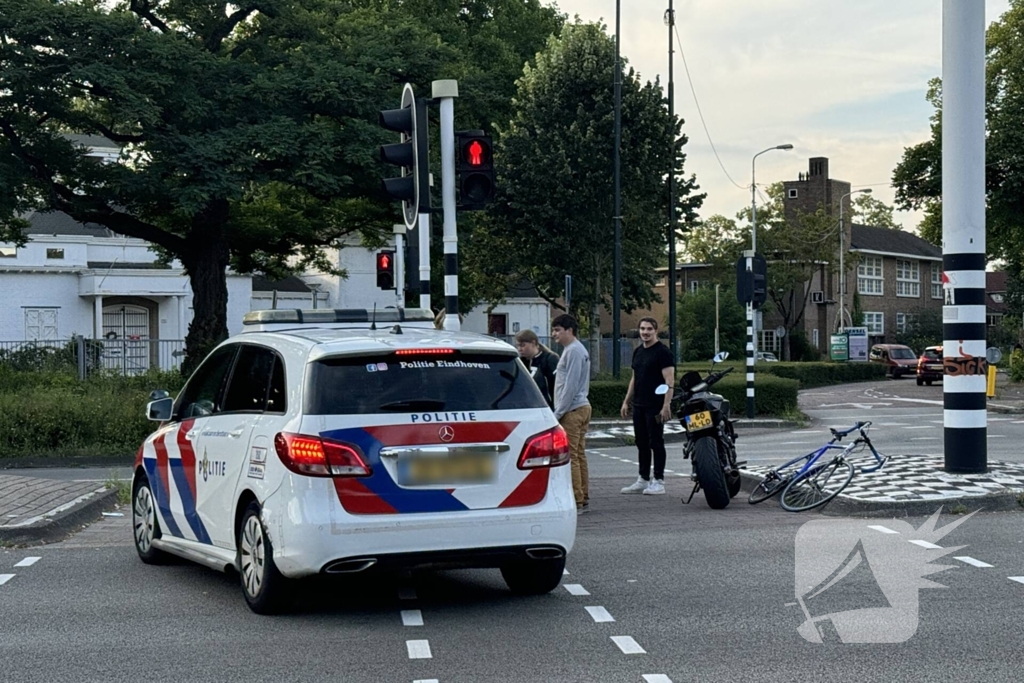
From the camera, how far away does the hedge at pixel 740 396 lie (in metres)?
29.2

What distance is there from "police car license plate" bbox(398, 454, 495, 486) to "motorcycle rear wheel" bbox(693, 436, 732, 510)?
4993mm

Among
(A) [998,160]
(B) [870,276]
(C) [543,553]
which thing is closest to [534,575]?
(C) [543,553]

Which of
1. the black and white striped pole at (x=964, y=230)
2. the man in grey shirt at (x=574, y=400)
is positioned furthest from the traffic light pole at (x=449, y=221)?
the black and white striped pole at (x=964, y=230)

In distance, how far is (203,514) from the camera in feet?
27.5

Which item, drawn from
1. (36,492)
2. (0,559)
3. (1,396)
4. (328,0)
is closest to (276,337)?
(0,559)

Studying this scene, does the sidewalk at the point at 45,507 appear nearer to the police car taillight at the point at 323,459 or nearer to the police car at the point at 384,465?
the police car at the point at 384,465

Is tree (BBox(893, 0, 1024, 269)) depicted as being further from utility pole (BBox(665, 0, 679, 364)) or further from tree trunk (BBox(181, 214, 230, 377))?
tree trunk (BBox(181, 214, 230, 377))

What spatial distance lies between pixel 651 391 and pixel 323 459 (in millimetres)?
6156

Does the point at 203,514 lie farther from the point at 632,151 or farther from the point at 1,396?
the point at 632,151

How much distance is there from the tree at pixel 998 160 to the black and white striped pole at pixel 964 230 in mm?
32451

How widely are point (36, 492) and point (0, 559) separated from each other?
3.00 metres

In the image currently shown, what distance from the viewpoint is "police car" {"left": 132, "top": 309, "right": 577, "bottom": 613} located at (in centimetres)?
713

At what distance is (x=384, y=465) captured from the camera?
720 cm

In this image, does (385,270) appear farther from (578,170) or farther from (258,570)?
(258,570)
